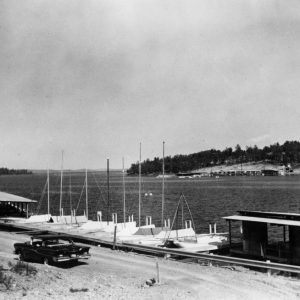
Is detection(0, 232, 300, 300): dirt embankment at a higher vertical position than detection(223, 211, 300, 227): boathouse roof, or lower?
lower

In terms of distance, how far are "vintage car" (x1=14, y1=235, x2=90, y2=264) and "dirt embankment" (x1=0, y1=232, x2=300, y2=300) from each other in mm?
555

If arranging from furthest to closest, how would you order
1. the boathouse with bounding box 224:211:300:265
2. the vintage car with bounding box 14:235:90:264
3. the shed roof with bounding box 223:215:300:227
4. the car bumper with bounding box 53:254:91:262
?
the boathouse with bounding box 224:211:300:265 < the shed roof with bounding box 223:215:300:227 < the vintage car with bounding box 14:235:90:264 < the car bumper with bounding box 53:254:91:262

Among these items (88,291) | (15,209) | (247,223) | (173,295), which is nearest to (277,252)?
(247,223)

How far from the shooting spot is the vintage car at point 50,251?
2270cm

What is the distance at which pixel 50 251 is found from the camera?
22.8m

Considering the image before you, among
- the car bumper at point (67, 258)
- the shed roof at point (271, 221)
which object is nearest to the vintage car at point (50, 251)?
the car bumper at point (67, 258)

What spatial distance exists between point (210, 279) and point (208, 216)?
55.0m

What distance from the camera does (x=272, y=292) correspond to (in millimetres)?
18250

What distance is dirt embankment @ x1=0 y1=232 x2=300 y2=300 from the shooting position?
56.0 feet

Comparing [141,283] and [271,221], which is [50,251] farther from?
[271,221]

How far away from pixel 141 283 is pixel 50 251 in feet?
19.8

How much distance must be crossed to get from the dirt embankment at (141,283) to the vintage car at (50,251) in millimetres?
555

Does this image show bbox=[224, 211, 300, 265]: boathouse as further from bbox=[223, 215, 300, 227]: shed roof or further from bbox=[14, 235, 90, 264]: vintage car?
bbox=[14, 235, 90, 264]: vintage car

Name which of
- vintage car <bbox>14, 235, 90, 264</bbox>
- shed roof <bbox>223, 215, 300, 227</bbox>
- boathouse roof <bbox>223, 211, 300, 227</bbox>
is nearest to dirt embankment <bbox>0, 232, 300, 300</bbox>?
vintage car <bbox>14, 235, 90, 264</bbox>
